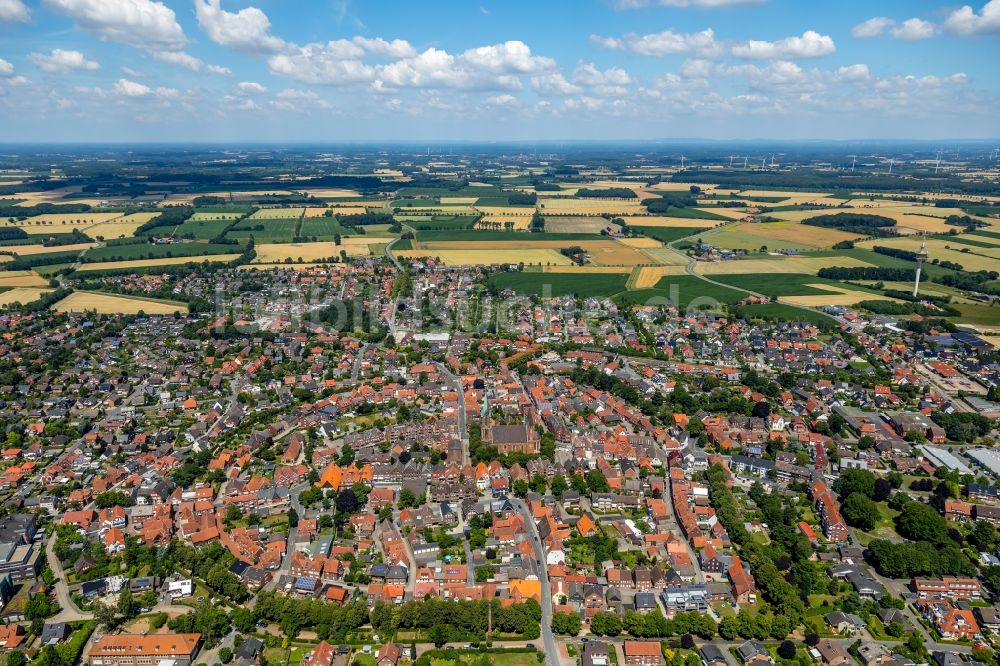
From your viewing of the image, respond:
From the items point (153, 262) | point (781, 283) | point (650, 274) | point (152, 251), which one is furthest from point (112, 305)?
point (781, 283)

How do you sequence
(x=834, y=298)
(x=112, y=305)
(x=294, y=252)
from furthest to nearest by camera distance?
1. (x=294, y=252)
2. (x=834, y=298)
3. (x=112, y=305)

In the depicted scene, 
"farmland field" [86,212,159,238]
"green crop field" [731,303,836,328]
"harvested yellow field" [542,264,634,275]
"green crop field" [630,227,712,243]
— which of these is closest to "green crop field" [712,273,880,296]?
"green crop field" [731,303,836,328]

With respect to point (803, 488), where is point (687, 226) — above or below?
above

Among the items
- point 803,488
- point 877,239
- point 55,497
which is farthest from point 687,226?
point 55,497

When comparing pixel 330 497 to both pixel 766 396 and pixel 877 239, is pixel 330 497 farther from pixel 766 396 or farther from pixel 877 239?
pixel 877 239

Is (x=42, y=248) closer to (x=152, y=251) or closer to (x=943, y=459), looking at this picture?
(x=152, y=251)

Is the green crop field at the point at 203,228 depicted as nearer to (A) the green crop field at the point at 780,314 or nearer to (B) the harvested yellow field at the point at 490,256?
(B) the harvested yellow field at the point at 490,256

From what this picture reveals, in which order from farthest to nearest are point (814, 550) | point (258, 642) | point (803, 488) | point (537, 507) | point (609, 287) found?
point (609, 287) → point (803, 488) → point (537, 507) → point (814, 550) → point (258, 642)

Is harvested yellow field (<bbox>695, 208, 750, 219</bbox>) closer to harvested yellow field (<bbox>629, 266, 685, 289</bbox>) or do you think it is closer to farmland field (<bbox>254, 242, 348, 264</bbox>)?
harvested yellow field (<bbox>629, 266, 685, 289</bbox>)
